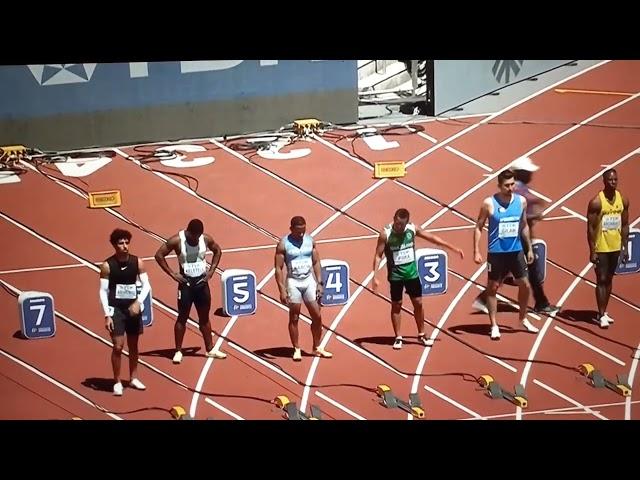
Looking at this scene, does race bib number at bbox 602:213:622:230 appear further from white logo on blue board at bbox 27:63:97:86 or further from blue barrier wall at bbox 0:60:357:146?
white logo on blue board at bbox 27:63:97:86

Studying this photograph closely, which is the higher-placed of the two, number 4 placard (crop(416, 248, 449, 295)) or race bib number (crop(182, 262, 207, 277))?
race bib number (crop(182, 262, 207, 277))

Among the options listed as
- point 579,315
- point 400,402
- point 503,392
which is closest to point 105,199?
point 400,402

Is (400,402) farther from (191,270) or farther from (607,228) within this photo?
(607,228)

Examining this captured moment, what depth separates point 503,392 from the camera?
209 inches

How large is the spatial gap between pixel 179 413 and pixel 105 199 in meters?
1.20

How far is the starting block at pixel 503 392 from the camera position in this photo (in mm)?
5289

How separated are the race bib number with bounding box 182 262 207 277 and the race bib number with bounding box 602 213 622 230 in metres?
2.15

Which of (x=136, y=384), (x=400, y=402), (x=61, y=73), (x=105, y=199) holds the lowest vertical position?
(x=400, y=402)

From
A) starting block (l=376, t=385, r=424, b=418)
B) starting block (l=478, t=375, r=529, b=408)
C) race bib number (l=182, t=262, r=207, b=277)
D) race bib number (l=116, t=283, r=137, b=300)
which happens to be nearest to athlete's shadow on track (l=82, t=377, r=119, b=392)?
race bib number (l=116, t=283, r=137, b=300)

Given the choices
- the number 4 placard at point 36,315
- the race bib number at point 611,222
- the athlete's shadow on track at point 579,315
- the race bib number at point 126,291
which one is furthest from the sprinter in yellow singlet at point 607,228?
the number 4 placard at point 36,315

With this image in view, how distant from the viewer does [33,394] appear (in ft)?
17.0

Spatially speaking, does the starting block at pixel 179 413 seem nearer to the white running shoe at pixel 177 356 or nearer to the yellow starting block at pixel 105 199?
the white running shoe at pixel 177 356

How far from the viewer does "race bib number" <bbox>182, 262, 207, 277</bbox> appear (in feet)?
16.8
